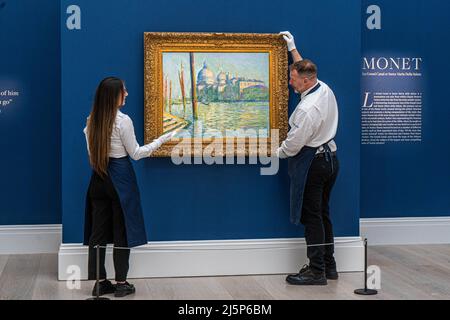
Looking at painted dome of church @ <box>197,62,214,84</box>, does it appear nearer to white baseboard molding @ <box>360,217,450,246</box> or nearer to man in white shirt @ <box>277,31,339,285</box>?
man in white shirt @ <box>277,31,339,285</box>

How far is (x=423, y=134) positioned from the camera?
7.47 m

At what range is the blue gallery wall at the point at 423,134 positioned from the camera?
7359mm

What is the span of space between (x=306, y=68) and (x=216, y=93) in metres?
0.72

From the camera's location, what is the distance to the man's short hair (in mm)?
5621

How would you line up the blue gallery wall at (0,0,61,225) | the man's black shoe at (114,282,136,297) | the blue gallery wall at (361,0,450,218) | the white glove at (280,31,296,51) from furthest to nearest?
1. the blue gallery wall at (361,0,450,218)
2. the blue gallery wall at (0,0,61,225)
3. the white glove at (280,31,296,51)
4. the man's black shoe at (114,282,136,297)

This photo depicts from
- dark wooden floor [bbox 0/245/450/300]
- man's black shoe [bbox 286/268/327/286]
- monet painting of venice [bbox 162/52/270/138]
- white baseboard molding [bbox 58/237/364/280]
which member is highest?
monet painting of venice [bbox 162/52/270/138]

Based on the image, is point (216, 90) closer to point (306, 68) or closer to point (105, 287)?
point (306, 68)

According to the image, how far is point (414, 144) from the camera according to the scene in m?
7.46

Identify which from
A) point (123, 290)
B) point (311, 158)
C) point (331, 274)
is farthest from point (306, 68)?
point (123, 290)

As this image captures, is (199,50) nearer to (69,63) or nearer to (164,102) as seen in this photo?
(164,102)

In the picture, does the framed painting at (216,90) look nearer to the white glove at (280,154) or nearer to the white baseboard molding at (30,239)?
the white glove at (280,154)

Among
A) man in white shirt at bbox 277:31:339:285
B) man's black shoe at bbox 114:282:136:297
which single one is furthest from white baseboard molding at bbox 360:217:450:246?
man's black shoe at bbox 114:282:136:297

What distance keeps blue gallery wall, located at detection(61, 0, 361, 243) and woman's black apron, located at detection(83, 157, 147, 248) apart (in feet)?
1.92

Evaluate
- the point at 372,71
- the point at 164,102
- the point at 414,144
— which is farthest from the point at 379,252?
the point at 164,102
